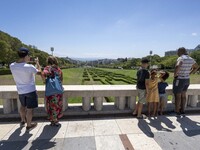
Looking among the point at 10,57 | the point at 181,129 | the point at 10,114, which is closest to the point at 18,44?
the point at 10,57

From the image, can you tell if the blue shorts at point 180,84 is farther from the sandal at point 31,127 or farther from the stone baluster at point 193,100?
the sandal at point 31,127

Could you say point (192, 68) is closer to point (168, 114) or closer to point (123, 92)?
point (168, 114)

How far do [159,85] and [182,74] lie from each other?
0.69 meters

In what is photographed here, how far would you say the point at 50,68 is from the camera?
3.80m

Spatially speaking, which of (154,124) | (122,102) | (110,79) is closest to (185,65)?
(154,124)

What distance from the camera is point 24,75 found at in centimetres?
343

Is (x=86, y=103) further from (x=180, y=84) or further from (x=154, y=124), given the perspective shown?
(x=180, y=84)

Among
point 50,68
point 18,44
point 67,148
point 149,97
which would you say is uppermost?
point 18,44

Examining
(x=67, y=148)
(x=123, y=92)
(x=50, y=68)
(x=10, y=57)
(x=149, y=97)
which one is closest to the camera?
(x=67, y=148)

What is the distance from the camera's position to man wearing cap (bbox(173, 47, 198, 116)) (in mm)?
4461

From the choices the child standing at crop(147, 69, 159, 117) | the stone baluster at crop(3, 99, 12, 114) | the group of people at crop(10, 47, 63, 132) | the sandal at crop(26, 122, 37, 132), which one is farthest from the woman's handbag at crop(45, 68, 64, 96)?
the child standing at crop(147, 69, 159, 117)

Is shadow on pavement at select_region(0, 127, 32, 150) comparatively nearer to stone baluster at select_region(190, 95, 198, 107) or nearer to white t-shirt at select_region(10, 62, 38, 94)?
white t-shirt at select_region(10, 62, 38, 94)

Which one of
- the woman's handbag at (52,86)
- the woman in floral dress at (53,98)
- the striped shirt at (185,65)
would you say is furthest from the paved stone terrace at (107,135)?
the striped shirt at (185,65)

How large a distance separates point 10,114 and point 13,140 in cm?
135
